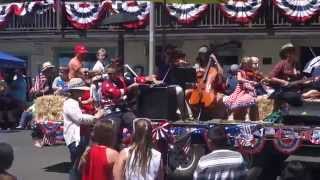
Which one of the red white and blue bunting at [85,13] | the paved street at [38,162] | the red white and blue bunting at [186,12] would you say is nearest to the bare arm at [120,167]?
the paved street at [38,162]

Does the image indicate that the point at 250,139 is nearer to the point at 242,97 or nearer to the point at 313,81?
the point at 313,81

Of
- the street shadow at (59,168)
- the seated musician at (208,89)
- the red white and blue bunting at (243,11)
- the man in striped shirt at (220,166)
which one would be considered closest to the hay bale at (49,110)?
the street shadow at (59,168)

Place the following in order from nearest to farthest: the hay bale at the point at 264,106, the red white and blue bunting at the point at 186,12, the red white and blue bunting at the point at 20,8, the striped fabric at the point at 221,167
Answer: the striped fabric at the point at 221,167, the hay bale at the point at 264,106, the red white and blue bunting at the point at 186,12, the red white and blue bunting at the point at 20,8

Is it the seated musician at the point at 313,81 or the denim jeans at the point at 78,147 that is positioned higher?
the seated musician at the point at 313,81

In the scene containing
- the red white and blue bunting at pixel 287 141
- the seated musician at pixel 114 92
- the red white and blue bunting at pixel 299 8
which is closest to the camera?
the red white and blue bunting at pixel 287 141

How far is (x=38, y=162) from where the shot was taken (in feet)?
47.4

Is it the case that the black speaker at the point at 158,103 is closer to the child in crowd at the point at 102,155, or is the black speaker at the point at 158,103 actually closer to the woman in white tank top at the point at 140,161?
the child in crowd at the point at 102,155

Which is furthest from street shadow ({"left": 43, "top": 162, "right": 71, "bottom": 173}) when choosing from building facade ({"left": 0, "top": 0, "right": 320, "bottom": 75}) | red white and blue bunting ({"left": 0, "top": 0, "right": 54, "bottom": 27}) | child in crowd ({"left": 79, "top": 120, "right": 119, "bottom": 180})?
red white and blue bunting ({"left": 0, "top": 0, "right": 54, "bottom": 27})

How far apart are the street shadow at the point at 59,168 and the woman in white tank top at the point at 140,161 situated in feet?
23.1

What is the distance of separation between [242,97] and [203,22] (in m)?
15.3

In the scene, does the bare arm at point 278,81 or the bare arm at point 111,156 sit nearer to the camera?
the bare arm at point 111,156

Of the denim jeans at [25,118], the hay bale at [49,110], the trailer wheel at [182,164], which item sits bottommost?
the trailer wheel at [182,164]

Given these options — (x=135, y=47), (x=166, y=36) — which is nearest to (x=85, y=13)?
(x=166, y=36)

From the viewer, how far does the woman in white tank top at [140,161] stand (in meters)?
6.37
